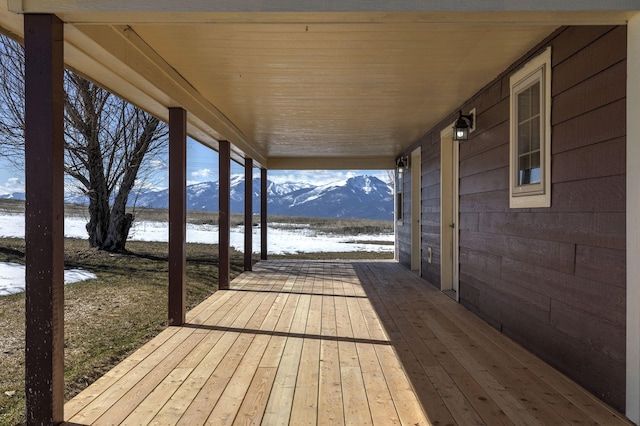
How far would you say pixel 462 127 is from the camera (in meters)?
5.08

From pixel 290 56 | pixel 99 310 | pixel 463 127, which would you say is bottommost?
pixel 99 310

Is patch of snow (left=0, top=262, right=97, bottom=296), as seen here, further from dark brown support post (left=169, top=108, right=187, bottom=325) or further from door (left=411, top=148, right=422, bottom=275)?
door (left=411, top=148, right=422, bottom=275)

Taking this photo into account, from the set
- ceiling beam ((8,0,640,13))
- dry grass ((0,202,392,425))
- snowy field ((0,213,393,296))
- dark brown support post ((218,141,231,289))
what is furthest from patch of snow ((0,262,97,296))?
ceiling beam ((8,0,640,13))

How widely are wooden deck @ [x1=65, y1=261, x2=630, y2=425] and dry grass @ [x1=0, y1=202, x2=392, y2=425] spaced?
37 cm

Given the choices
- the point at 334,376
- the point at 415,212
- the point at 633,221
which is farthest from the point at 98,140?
the point at 633,221

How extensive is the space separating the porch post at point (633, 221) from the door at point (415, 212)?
581cm

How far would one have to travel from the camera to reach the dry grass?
10.9 ft

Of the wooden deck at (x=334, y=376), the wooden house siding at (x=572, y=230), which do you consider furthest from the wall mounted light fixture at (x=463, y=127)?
the wooden deck at (x=334, y=376)

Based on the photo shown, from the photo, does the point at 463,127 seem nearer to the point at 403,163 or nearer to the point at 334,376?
the point at 334,376

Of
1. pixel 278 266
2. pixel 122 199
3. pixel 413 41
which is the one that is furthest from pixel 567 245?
pixel 122 199

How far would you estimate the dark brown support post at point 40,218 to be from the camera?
7.32 ft

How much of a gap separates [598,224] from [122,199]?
9112mm

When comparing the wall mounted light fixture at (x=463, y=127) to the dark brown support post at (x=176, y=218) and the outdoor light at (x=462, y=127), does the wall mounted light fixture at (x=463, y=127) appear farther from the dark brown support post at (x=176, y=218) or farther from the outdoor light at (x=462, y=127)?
the dark brown support post at (x=176, y=218)

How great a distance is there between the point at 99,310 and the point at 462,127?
4320 mm
